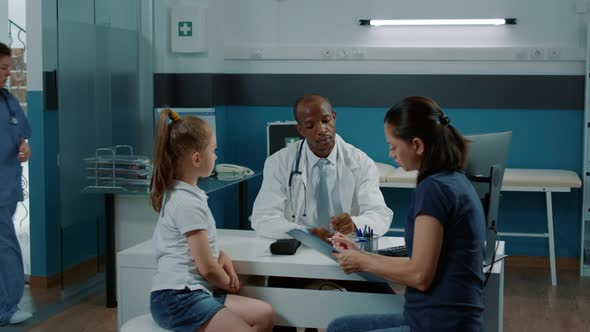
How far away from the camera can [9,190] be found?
3.90 meters

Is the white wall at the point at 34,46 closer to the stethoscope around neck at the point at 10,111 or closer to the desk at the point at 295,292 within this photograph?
the stethoscope around neck at the point at 10,111

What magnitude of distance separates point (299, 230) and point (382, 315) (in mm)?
368

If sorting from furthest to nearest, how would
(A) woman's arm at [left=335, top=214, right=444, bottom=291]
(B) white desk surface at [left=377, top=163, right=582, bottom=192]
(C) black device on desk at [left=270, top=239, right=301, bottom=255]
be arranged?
(B) white desk surface at [left=377, top=163, right=582, bottom=192], (C) black device on desk at [left=270, top=239, right=301, bottom=255], (A) woman's arm at [left=335, top=214, right=444, bottom=291]

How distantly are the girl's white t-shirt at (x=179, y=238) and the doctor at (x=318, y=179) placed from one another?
2.23 ft

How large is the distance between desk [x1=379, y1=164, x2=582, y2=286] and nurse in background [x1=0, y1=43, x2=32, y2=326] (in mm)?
2200

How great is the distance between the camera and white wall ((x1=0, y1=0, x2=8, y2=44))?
416 cm

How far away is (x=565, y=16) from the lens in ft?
17.6

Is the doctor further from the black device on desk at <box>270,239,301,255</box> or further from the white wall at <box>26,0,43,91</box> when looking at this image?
the white wall at <box>26,0,43,91</box>

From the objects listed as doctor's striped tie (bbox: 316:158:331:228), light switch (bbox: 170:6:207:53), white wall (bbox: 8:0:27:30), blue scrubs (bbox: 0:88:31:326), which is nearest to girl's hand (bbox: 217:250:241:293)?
doctor's striped tie (bbox: 316:158:331:228)

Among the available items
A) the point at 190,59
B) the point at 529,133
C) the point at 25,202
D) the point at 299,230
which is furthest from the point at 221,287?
the point at 529,133

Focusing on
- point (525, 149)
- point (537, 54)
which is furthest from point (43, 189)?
point (537, 54)

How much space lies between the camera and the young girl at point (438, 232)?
6.63 feet

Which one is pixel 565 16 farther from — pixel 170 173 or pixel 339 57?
pixel 170 173

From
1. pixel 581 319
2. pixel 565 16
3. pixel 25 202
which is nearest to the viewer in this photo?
pixel 581 319
